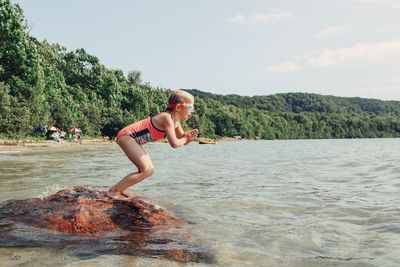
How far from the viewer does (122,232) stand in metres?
4.46

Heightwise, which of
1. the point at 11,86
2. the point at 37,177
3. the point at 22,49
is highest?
the point at 22,49

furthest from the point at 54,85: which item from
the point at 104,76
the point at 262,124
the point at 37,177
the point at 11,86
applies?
the point at 262,124

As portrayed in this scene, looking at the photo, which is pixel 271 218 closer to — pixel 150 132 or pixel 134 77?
pixel 150 132

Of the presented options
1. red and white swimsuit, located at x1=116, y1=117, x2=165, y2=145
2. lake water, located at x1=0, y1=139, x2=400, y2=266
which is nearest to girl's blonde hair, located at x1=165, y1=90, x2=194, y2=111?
red and white swimsuit, located at x1=116, y1=117, x2=165, y2=145

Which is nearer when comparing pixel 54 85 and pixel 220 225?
pixel 220 225

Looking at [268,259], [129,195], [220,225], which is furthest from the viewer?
[129,195]

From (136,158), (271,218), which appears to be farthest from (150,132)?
(271,218)

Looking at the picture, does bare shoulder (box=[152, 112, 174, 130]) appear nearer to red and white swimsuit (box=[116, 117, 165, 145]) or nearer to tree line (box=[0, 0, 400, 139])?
red and white swimsuit (box=[116, 117, 165, 145])

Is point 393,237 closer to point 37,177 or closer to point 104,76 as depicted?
point 37,177

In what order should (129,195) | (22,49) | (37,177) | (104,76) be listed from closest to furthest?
1. (129,195)
2. (37,177)
3. (22,49)
4. (104,76)

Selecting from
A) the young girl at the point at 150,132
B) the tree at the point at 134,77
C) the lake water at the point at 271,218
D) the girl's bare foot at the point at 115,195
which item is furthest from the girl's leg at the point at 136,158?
the tree at the point at 134,77

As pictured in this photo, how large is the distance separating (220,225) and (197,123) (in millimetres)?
93171

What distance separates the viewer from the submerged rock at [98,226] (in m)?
3.79

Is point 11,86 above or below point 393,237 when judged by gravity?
above
